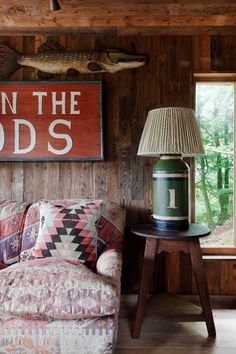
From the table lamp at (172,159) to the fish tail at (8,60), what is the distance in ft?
4.14

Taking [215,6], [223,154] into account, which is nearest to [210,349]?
[223,154]

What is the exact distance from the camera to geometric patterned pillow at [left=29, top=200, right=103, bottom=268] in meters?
1.83

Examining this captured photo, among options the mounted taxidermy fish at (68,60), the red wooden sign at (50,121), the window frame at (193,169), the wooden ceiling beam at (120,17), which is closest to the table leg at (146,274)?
the window frame at (193,169)

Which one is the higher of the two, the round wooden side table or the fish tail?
the fish tail

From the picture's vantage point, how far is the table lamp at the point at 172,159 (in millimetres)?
1808

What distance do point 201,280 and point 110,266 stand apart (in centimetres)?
59

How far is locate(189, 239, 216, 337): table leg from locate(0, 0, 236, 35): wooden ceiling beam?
1.62m

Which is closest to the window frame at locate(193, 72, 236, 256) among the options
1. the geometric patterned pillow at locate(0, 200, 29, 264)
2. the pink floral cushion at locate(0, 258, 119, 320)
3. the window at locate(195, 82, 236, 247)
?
the window at locate(195, 82, 236, 247)

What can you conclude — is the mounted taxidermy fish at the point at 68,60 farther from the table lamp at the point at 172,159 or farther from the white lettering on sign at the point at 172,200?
the white lettering on sign at the point at 172,200

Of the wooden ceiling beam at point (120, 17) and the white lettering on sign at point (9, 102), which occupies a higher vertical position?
the wooden ceiling beam at point (120, 17)

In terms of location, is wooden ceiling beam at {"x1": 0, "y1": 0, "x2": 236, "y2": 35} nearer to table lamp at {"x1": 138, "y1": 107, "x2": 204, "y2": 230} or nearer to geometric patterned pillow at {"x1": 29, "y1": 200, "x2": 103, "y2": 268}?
table lamp at {"x1": 138, "y1": 107, "x2": 204, "y2": 230}

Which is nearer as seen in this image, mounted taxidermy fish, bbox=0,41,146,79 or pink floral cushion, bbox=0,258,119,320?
pink floral cushion, bbox=0,258,119,320

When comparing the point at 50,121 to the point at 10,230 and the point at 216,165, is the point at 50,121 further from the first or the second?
the point at 216,165

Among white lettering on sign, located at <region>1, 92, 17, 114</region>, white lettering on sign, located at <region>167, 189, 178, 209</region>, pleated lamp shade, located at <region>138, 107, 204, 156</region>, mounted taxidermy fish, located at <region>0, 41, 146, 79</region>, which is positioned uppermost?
mounted taxidermy fish, located at <region>0, 41, 146, 79</region>
